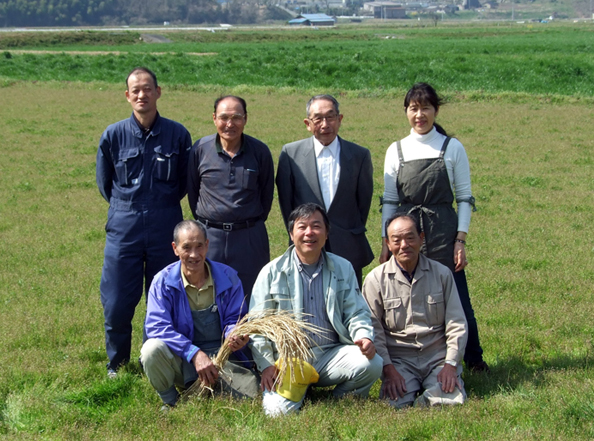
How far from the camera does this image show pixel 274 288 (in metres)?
4.57

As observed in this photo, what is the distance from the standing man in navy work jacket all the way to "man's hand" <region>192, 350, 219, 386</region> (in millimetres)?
1057

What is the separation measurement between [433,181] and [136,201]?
2.31 m

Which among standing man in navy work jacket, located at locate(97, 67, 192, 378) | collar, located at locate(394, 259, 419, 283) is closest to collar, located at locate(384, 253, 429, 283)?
collar, located at locate(394, 259, 419, 283)

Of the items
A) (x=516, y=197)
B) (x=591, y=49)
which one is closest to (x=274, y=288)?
(x=516, y=197)

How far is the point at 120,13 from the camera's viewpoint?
17162 cm

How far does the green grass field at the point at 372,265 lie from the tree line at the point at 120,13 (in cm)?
15121

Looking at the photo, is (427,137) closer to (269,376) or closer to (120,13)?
(269,376)

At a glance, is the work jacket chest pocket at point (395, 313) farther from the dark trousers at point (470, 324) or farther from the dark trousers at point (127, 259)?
the dark trousers at point (127, 259)

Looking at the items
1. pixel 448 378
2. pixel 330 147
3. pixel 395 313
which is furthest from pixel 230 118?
pixel 448 378

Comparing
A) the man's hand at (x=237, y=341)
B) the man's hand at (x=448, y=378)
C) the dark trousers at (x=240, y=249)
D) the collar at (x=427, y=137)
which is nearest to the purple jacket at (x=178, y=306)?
the man's hand at (x=237, y=341)

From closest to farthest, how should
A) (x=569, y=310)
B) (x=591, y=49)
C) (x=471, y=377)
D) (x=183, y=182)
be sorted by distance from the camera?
(x=471, y=377) → (x=183, y=182) → (x=569, y=310) → (x=591, y=49)

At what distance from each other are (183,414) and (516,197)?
848 cm

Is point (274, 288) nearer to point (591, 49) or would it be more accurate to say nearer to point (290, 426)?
point (290, 426)

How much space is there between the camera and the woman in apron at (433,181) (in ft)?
16.5
